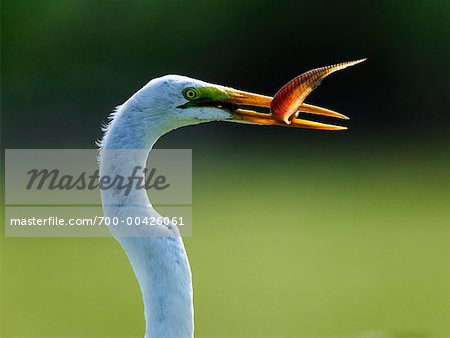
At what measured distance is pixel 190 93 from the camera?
134cm

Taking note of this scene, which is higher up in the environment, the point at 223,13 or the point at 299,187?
the point at 223,13

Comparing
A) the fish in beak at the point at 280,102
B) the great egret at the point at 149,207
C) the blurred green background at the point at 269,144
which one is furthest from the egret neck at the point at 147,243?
the blurred green background at the point at 269,144

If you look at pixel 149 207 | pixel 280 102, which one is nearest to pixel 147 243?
pixel 149 207

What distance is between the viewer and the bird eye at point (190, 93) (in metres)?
1.34

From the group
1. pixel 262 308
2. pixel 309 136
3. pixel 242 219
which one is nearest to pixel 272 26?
pixel 309 136

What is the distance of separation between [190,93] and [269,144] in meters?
4.95

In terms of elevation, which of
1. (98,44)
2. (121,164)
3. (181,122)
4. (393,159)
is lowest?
(121,164)

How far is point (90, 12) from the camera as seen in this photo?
627cm

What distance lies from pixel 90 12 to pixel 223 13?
1.16 meters

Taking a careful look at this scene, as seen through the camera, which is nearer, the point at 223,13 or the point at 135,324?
the point at 135,324

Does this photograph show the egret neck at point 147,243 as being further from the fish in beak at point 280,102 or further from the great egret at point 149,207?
the fish in beak at point 280,102

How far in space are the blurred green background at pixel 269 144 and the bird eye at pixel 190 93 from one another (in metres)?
2.47

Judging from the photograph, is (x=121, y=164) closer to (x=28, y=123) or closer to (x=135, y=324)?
(x=135, y=324)

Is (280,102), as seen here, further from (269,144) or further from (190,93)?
(269,144)
